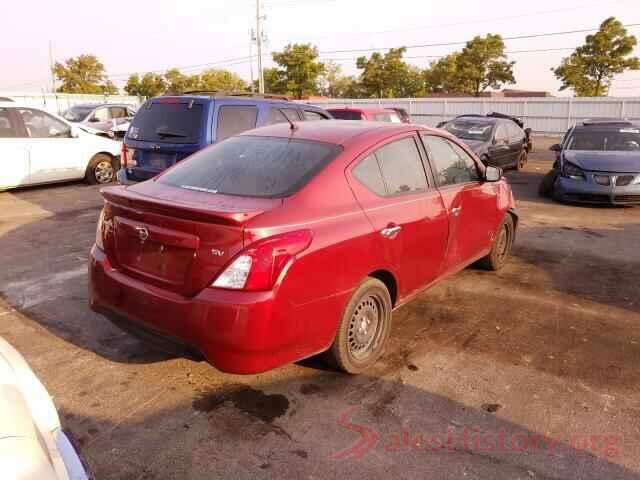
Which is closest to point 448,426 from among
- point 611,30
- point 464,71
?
point 611,30

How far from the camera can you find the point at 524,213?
928 cm

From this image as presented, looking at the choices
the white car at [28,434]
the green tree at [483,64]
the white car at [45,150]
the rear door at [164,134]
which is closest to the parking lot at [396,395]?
the white car at [28,434]

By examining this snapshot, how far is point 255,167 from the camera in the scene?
12.0 ft

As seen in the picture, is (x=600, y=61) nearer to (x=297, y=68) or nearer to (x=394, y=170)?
(x=297, y=68)

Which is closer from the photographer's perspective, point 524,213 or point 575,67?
point 524,213

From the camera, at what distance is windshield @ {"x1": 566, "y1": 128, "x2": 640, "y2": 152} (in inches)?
411

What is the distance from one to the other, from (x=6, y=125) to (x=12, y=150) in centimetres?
46

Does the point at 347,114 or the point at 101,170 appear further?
the point at 347,114

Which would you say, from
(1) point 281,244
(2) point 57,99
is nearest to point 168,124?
(1) point 281,244

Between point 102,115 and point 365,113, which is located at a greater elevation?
point 102,115

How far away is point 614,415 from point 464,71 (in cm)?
4610

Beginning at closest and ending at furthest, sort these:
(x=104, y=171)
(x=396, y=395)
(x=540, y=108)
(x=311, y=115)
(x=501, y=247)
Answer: (x=396, y=395) < (x=501, y=247) < (x=311, y=115) < (x=104, y=171) < (x=540, y=108)

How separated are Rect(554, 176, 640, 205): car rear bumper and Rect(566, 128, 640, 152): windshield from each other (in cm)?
119

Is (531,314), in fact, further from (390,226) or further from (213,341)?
(213,341)
